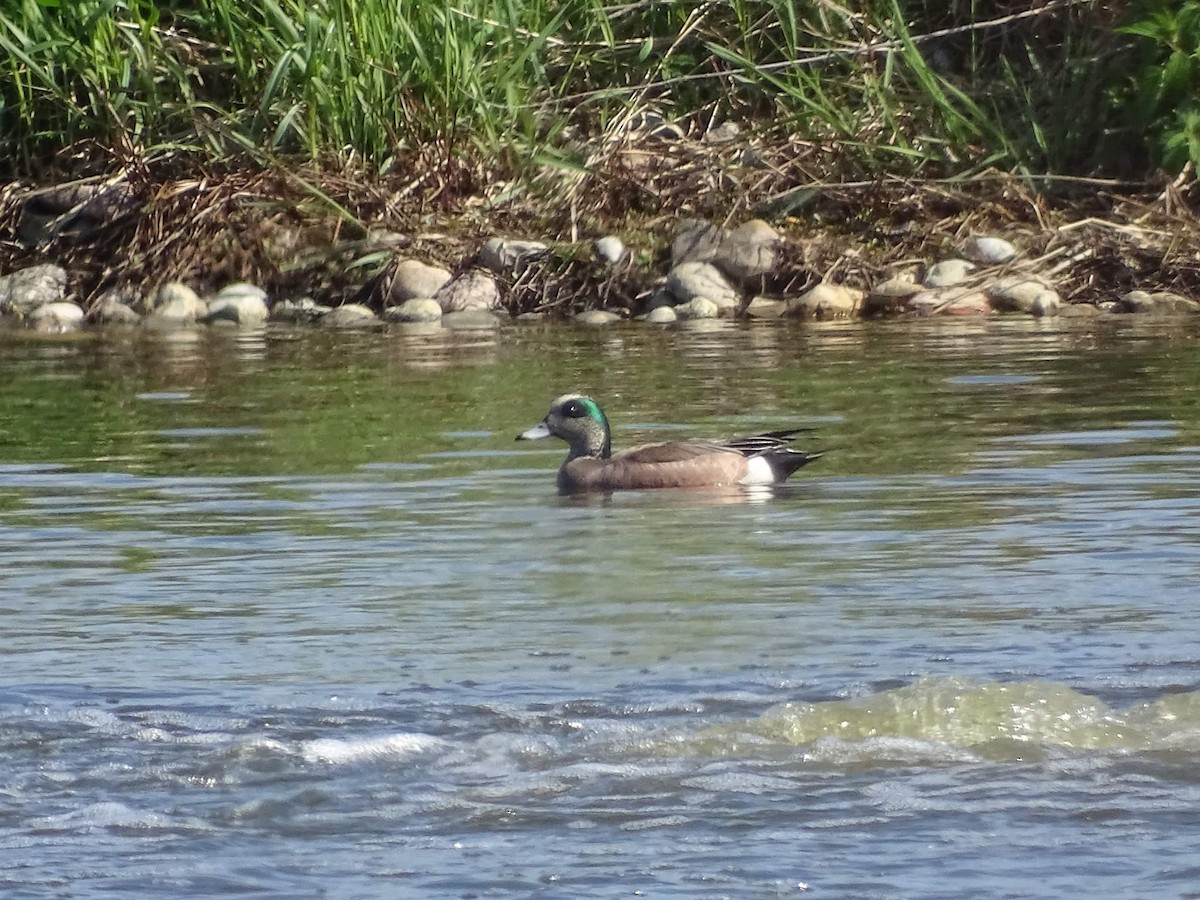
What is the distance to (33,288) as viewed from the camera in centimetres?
1534

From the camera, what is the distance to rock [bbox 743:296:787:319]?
14070 mm

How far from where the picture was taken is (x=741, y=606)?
212 inches

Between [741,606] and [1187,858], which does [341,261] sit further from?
[1187,858]

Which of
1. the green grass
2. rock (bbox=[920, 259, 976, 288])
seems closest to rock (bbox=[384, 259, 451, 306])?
the green grass

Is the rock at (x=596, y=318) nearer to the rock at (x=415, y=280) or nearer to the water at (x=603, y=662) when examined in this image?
the rock at (x=415, y=280)

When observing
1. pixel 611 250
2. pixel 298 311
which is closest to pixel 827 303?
pixel 611 250

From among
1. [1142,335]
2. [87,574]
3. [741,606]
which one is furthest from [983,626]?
[1142,335]

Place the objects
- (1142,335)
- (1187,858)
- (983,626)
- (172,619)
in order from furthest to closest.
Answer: (1142,335)
(172,619)
(983,626)
(1187,858)

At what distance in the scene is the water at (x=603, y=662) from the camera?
3.61 m

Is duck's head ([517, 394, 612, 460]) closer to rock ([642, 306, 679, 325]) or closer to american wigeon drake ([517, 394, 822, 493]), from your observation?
american wigeon drake ([517, 394, 822, 493])

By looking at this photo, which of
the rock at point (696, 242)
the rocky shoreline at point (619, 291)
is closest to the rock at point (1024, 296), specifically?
the rocky shoreline at point (619, 291)

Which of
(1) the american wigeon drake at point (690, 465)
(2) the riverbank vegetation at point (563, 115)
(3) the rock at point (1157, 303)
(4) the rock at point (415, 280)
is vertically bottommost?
(1) the american wigeon drake at point (690, 465)

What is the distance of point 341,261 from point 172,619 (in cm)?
983

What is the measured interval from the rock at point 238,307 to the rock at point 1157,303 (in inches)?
199
